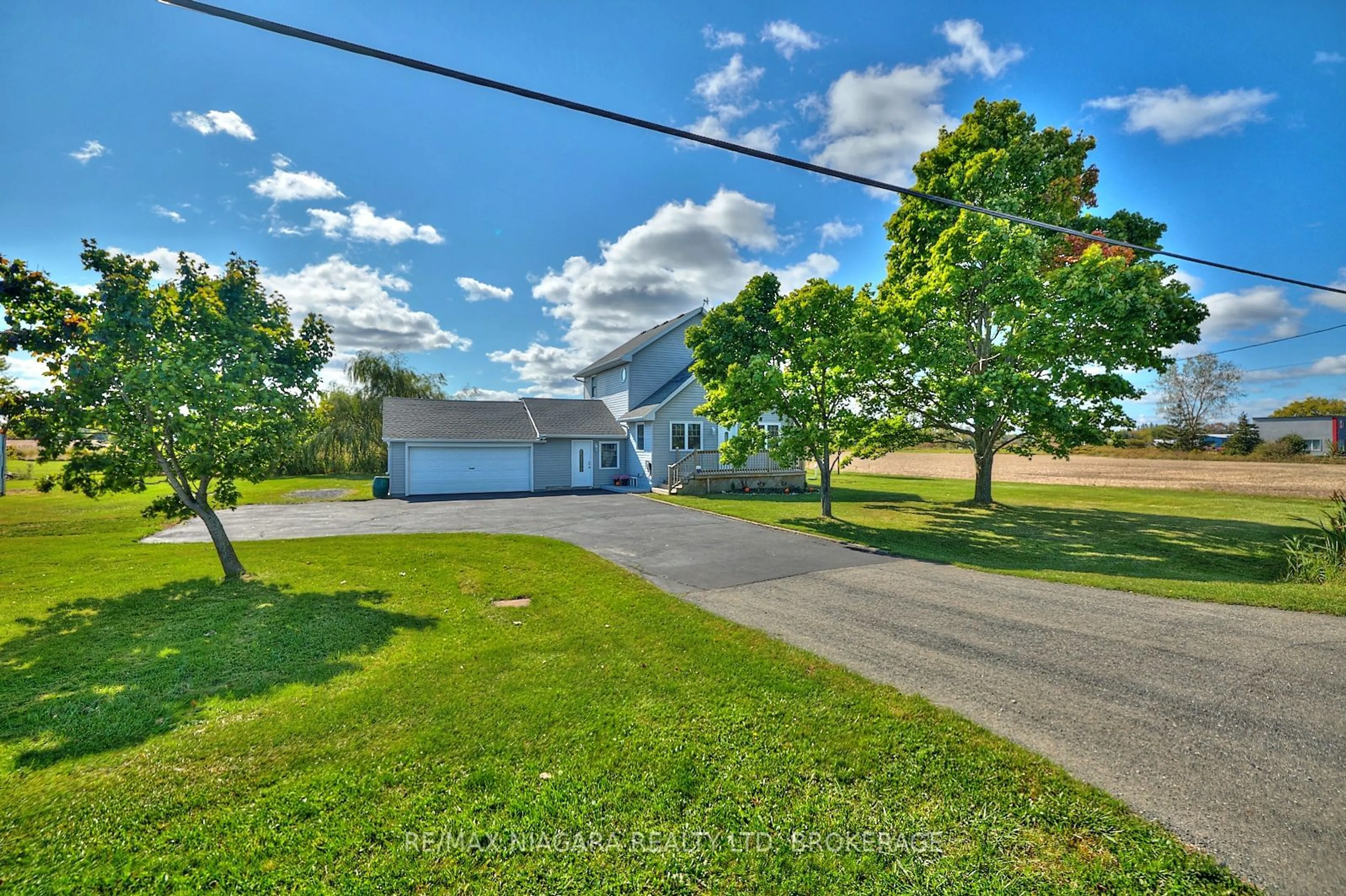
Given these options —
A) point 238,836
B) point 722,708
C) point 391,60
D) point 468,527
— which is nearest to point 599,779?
point 722,708

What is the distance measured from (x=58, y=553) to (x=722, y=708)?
14.2 meters

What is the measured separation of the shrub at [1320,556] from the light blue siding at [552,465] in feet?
76.4

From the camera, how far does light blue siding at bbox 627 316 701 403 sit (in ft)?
88.3

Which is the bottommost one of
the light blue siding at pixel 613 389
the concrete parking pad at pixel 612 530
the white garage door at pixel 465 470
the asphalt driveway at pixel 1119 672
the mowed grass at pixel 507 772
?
the asphalt driveway at pixel 1119 672

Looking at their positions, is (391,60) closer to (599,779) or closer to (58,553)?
(599,779)

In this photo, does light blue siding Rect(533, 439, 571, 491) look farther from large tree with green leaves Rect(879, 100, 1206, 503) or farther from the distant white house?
the distant white house

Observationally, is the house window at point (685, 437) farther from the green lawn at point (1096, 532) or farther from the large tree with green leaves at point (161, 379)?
the large tree with green leaves at point (161, 379)

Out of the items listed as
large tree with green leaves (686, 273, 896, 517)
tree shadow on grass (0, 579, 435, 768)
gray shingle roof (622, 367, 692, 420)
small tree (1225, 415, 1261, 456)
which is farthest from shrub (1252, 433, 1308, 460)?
tree shadow on grass (0, 579, 435, 768)

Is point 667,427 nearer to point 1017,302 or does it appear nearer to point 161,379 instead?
point 1017,302

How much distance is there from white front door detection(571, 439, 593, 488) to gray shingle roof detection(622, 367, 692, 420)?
2.43 metres

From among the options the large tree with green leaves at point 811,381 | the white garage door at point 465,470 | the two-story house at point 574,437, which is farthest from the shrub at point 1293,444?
the white garage door at point 465,470

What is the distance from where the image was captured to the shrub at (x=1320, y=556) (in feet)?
27.8

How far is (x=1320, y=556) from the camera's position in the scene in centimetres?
895

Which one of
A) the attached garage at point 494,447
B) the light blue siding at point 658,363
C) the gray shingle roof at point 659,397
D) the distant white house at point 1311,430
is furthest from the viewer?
the distant white house at point 1311,430
